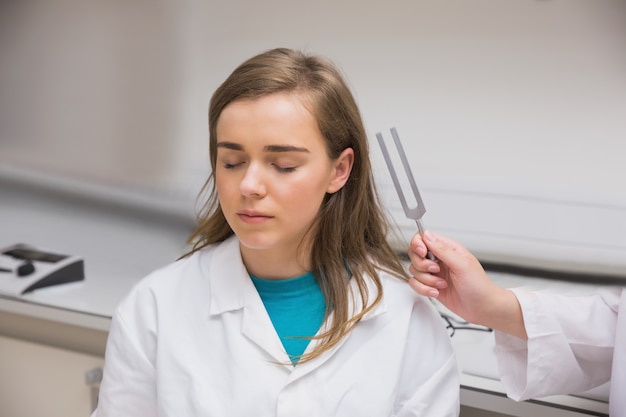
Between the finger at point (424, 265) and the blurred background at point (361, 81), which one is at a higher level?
the blurred background at point (361, 81)

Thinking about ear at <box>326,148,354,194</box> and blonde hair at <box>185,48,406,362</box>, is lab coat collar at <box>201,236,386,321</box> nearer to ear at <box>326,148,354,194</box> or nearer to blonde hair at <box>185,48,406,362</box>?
blonde hair at <box>185,48,406,362</box>

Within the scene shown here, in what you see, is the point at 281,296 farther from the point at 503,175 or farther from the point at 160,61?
the point at 160,61

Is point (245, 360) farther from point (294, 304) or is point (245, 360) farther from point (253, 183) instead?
point (253, 183)

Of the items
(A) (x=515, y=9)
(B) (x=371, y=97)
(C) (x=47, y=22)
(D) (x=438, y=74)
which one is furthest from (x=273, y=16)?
(C) (x=47, y=22)

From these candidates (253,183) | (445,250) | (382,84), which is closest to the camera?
(253,183)

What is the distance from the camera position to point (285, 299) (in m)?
1.12

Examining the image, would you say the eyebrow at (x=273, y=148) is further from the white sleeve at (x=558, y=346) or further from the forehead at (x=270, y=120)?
the white sleeve at (x=558, y=346)

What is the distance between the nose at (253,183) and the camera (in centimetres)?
97

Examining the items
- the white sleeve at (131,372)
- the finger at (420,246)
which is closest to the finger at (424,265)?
the finger at (420,246)

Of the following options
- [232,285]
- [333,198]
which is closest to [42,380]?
[232,285]

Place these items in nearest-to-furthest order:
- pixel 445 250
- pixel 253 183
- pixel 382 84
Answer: pixel 253 183
pixel 445 250
pixel 382 84

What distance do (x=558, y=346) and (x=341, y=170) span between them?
46 cm

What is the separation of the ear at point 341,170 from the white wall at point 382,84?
A: 56 cm

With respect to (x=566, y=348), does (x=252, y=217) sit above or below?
above
